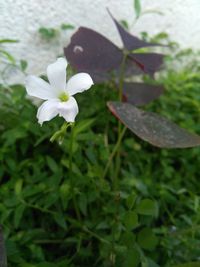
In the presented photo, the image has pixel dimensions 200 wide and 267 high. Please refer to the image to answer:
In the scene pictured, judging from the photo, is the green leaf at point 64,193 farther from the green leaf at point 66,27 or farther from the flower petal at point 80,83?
the green leaf at point 66,27

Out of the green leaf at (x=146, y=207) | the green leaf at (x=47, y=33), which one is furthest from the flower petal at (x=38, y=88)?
the green leaf at (x=47, y=33)

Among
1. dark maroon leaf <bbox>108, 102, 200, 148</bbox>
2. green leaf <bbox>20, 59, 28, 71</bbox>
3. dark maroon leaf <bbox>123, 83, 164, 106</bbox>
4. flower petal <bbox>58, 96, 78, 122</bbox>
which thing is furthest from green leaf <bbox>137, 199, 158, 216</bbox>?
green leaf <bbox>20, 59, 28, 71</bbox>

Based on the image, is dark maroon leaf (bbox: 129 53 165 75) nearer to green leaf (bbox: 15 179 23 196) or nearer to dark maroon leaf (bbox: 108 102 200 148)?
dark maroon leaf (bbox: 108 102 200 148)

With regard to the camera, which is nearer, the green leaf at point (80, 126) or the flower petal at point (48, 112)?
the flower petal at point (48, 112)

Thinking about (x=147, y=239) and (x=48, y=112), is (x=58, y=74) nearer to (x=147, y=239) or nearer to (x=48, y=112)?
(x=48, y=112)

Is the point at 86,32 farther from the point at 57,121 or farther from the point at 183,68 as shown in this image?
the point at 183,68
